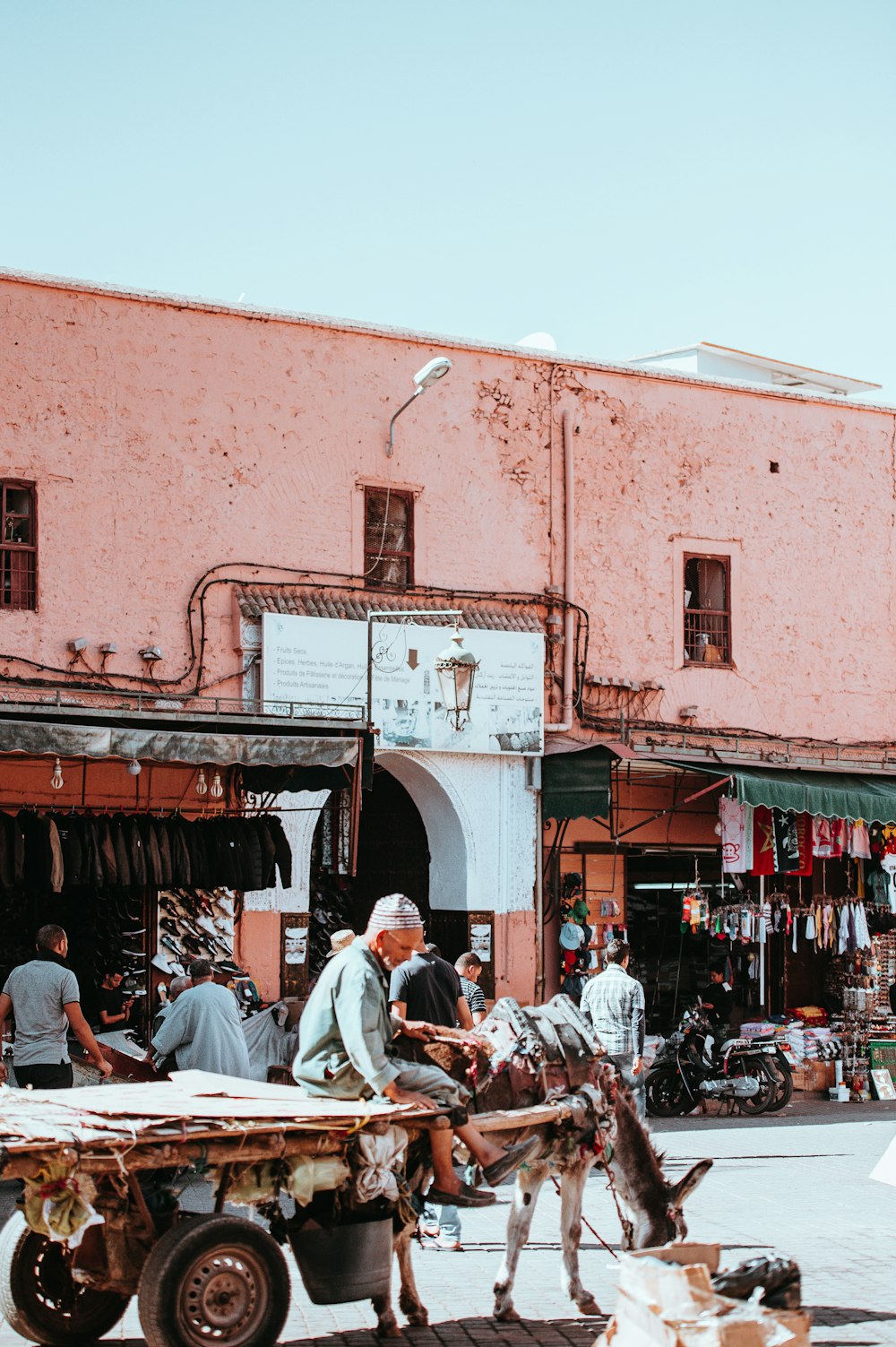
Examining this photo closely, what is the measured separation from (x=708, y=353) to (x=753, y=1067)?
38.0 feet

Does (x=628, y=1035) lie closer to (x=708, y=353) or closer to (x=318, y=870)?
(x=318, y=870)

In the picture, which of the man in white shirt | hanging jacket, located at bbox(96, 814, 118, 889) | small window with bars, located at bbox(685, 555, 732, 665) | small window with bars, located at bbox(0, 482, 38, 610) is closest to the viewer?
the man in white shirt

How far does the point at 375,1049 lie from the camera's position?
707cm

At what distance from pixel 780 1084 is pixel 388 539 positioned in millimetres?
7069

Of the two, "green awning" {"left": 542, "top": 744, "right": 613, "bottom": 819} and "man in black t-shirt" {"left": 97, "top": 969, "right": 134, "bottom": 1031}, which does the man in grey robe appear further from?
"green awning" {"left": 542, "top": 744, "right": 613, "bottom": 819}

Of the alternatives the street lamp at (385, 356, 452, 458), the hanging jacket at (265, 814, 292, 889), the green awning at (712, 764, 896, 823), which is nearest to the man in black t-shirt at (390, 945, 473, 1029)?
the hanging jacket at (265, 814, 292, 889)

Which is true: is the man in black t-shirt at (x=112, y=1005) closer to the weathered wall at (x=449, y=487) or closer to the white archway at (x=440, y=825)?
the weathered wall at (x=449, y=487)

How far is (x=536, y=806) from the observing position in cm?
1816

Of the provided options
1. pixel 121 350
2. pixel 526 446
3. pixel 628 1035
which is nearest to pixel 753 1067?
pixel 628 1035

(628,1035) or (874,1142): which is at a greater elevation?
(628,1035)

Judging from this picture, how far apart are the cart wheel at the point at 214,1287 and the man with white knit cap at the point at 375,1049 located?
31.4 inches

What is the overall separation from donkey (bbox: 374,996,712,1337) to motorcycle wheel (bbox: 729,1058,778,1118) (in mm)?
9066

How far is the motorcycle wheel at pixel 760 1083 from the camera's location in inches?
667

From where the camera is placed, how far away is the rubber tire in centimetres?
1703
